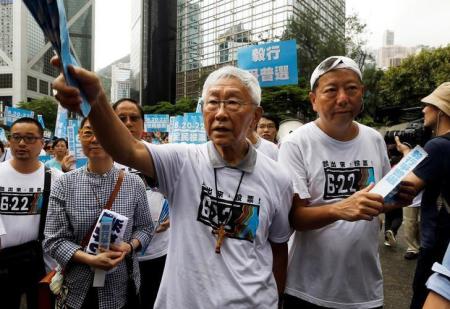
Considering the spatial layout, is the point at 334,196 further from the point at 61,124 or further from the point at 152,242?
the point at 61,124

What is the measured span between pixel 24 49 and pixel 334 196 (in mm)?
76280

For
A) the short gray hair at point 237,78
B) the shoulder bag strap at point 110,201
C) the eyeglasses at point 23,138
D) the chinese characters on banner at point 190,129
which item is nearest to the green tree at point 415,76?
the chinese characters on banner at point 190,129

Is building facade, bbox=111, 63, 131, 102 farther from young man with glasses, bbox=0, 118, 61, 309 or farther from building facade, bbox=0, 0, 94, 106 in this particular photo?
young man with glasses, bbox=0, 118, 61, 309

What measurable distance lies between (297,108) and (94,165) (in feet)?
55.5

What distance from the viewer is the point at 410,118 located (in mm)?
4957

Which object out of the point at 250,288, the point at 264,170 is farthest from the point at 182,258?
the point at 264,170

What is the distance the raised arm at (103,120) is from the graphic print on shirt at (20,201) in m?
1.85

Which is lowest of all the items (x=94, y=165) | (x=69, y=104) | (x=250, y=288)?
(x=250, y=288)

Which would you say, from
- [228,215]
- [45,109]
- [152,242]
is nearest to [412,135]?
[152,242]

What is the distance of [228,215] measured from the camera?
5.16 feet

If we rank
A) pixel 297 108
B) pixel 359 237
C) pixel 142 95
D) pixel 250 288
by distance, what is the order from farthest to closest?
1. pixel 142 95
2. pixel 297 108
3. pixel 359 237
4. pixel 250 288

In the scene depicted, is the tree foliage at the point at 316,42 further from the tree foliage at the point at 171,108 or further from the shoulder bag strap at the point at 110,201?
the shoulder bag strap at the point at 110,201

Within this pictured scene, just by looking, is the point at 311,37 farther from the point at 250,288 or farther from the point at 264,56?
the point at 250,288

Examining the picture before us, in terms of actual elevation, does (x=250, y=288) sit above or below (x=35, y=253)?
above
